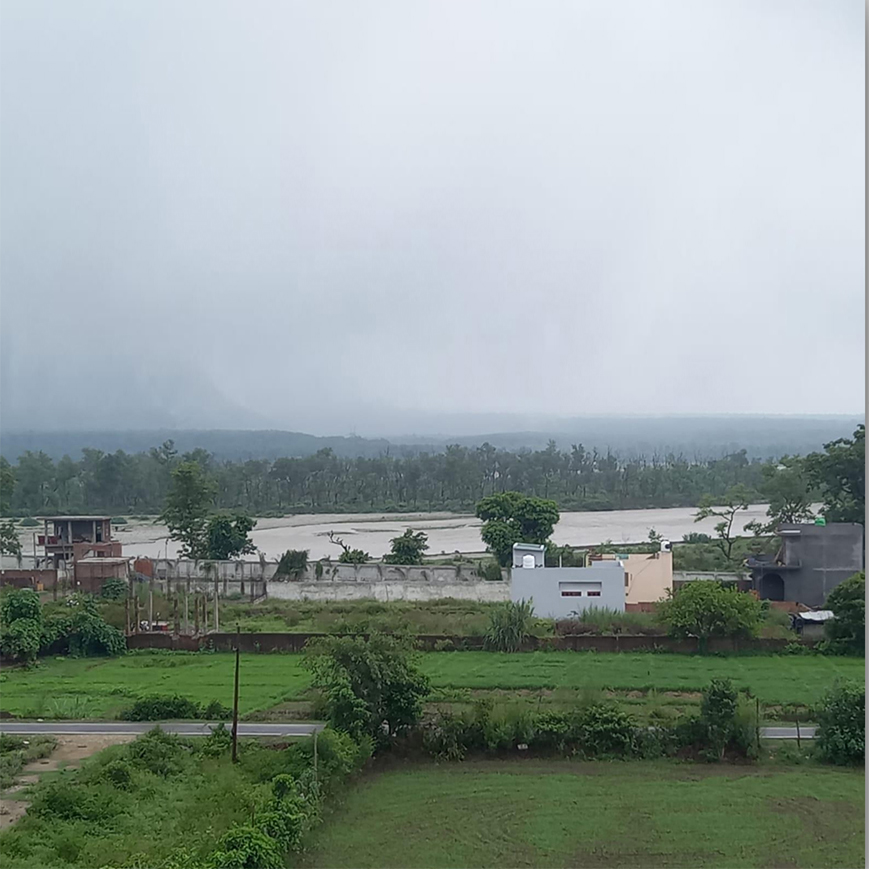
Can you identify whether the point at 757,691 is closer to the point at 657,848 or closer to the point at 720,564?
the point at 657,848

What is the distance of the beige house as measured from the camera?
5.10m

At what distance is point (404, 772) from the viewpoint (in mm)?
3229

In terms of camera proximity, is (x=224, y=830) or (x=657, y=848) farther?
(x=657, y=848)

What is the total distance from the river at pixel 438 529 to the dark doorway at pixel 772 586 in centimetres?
94

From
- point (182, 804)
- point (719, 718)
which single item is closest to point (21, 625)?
point (182, 804)

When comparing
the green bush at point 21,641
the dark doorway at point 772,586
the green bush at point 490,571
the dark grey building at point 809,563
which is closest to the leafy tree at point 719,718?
the dark grey building at point 809,563

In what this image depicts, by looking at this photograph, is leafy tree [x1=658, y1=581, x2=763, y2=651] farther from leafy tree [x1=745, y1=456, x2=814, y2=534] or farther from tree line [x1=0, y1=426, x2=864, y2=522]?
leafy tree [x1=745, y1=456, x2=814, y2=534]

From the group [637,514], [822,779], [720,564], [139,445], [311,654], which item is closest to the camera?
[822,779]

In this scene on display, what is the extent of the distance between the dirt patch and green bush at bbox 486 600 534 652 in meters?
1.89

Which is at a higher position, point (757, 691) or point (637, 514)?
point (637, 514)

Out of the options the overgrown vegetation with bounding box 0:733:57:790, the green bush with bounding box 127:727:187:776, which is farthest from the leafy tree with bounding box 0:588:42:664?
the green bush with bounding box 127:727:187:776

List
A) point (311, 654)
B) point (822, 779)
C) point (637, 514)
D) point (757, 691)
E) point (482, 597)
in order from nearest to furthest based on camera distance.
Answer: point (822, 779), point (311, 654), point (757, 691), point (482, 597), point (637, 514)

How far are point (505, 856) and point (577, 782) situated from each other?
0.51m

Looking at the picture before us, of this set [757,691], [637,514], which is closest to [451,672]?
[757,691]
